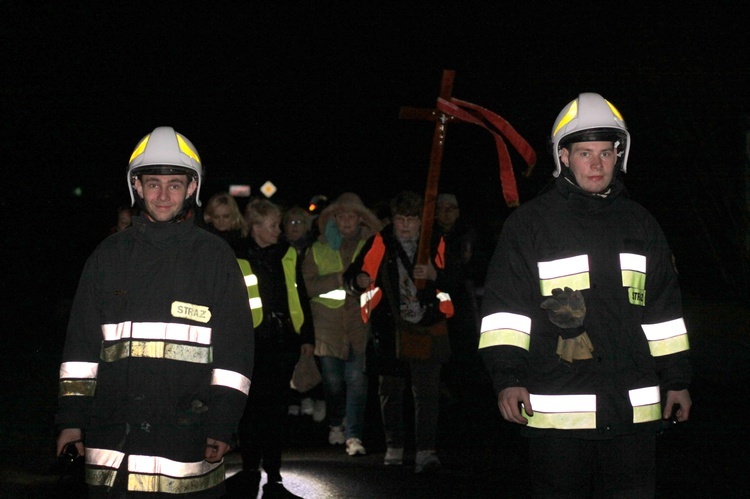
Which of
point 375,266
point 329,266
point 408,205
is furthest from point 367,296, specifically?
point 329,266

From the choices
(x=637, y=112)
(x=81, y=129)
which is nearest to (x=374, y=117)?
(x=81, y=129)

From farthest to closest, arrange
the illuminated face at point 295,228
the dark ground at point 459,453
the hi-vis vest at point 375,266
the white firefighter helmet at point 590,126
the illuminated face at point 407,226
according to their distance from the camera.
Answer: the illuminated face at point 295,228 < the illuminated face at point 407,226 < the hi-vis vest at point 375,266 < the dark ground at point 459,453 < the white firefighter helmet at point 590,126

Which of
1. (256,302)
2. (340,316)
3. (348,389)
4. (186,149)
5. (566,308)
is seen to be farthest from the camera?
(340,316)

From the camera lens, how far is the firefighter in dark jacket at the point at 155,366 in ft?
14.2

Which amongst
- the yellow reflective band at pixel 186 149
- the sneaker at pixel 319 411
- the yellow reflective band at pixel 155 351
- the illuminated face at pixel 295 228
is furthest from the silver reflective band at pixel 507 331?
the sneaker at pixel 319 411

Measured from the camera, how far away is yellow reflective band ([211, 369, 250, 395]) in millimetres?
4391

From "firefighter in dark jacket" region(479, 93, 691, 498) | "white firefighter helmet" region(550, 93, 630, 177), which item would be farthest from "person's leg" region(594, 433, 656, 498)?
"white firefighter helmet" region(550, 93, 630, 177)

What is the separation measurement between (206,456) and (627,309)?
1.76 metres

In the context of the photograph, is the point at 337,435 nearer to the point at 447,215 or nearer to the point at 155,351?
the point at 447,215

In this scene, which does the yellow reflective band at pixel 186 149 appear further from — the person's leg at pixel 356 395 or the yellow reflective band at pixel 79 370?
the person's leg at pixel 356 395

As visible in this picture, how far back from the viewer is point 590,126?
4770 mm

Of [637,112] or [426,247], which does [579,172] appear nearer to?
[426,247]

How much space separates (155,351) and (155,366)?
0.06m

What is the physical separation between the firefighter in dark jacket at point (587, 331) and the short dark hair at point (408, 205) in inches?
147
